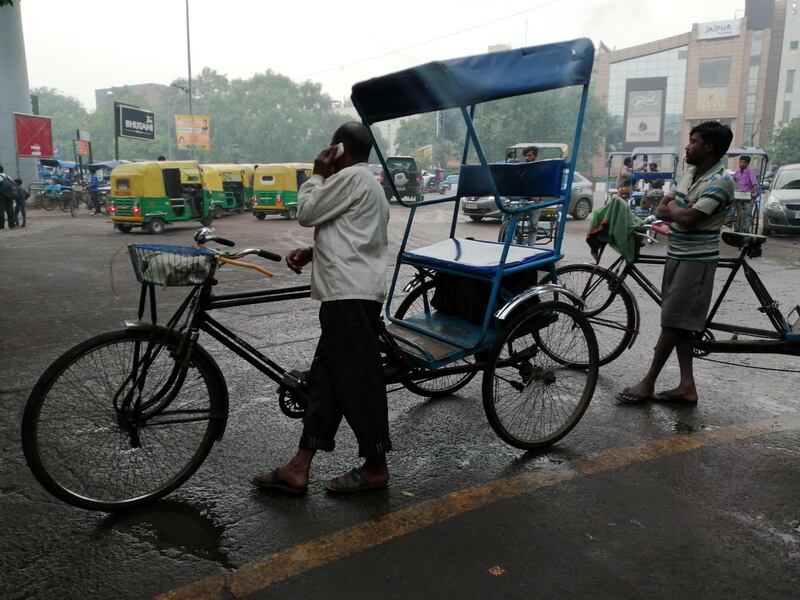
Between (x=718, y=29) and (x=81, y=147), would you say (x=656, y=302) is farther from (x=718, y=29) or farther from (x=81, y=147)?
(x=718, y=29)

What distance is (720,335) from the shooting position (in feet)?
14.9

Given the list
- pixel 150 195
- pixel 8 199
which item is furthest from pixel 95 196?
pixel 150 195

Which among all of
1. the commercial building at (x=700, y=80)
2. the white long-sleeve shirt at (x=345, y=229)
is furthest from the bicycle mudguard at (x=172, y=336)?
the commercial building at (x=700, y=80)

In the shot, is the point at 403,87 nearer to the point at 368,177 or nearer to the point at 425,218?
the point at 368,177

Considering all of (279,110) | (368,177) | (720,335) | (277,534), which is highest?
(279,110)

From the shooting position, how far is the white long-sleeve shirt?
104 inches

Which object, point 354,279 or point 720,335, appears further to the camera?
point 720,335

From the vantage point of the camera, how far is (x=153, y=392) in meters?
2.76

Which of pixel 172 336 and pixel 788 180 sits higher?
pixel 788 180

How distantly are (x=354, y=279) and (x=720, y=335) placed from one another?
3.06 m

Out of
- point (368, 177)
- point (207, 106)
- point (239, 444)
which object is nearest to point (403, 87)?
point (368, 177)

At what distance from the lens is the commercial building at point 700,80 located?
64312 millimetres

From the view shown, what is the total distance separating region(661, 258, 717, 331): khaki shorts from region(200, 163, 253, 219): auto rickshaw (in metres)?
17.9

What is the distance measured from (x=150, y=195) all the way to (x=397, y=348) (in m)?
13.9
